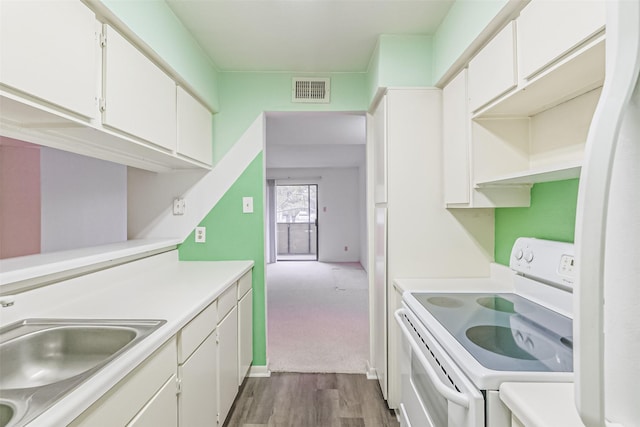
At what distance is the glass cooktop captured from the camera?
2.78ft

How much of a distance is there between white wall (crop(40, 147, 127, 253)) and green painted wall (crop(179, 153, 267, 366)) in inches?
26.2

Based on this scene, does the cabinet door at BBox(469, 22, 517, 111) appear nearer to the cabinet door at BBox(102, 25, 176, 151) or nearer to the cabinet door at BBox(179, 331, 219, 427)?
the cabinet door at BBox(102, 25, 176, 151)

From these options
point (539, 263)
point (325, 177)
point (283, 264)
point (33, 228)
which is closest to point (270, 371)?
point (33, 228)

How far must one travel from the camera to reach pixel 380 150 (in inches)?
82.2

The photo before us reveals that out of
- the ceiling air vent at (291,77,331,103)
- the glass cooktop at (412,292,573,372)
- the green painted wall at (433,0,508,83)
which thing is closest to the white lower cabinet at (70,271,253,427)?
the glass cooktop at (412,292,573,372)

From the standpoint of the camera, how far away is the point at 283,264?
7.29 metres

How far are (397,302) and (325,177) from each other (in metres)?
5.94

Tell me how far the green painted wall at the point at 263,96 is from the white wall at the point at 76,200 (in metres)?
0.78

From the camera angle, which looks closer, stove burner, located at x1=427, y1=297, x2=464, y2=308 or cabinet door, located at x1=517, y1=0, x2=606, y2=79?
cabinet door, located at x1=517, y1=0, x2=606, y2=79

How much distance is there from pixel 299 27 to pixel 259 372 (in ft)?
7.93

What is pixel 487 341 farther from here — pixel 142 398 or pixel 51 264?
pixel 51 264

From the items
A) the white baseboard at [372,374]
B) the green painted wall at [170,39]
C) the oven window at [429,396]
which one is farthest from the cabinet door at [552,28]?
the white baseboard at [372,374]

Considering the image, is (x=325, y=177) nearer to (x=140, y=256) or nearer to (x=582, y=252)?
(x=140, y=256)

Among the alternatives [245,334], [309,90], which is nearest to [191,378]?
[245,334]
